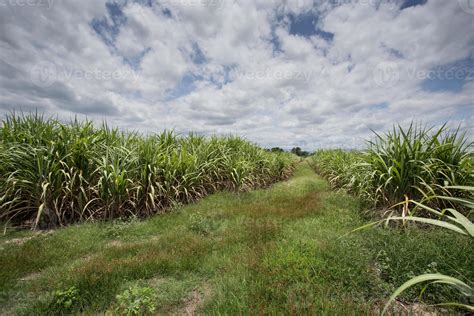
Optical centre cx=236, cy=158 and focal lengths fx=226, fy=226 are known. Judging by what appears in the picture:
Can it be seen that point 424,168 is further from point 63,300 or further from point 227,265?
point 63,300

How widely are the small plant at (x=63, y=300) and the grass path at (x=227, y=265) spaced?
23 mm

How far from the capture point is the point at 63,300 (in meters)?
2.35

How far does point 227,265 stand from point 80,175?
4.05 meters

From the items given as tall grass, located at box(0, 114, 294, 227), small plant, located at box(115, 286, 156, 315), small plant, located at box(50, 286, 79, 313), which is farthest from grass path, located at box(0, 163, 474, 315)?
tall grass, located at box(0, 114, 294, 227)

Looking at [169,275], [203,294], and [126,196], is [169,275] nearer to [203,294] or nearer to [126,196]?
[203,294]

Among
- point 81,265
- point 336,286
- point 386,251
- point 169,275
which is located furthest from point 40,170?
point 386,251

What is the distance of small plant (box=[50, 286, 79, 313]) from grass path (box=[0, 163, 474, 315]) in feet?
0.08

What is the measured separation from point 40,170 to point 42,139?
972 mm

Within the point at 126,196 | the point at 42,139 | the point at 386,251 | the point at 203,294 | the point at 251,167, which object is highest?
the point at 42,139

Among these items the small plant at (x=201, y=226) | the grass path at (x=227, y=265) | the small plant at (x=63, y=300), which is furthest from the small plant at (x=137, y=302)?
the small plant at (x=201, y=226)

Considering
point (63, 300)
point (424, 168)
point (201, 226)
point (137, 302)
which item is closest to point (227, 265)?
point (137, 302)

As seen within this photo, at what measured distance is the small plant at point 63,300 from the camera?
2264mm

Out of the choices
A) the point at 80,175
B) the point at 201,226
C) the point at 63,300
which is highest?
the point at 80,175

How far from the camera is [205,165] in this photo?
7699 mm
